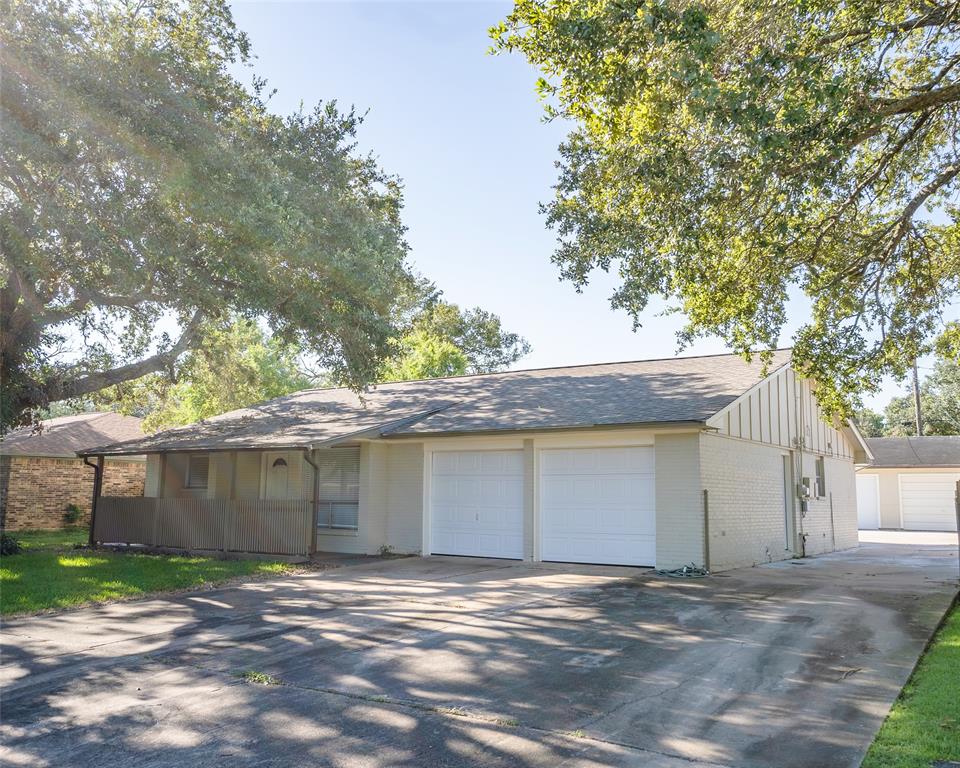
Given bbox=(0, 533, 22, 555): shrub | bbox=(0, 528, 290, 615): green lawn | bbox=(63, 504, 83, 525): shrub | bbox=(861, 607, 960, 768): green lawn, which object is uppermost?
bbox=(63, 504, 83, 525): shrub

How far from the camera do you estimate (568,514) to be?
15.0 meters

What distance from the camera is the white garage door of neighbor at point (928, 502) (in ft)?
106

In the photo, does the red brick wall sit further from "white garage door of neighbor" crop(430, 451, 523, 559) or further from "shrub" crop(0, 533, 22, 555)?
"white garage door of neighbor" crop(430, 451, 523, 559)

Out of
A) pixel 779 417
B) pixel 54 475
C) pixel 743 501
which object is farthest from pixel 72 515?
pixel 779 417

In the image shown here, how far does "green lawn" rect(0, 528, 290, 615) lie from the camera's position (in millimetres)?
11023

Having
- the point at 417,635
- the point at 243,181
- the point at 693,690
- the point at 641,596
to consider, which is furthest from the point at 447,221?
the point at 693,690

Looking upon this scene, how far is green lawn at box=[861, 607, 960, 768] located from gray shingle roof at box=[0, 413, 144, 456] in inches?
928

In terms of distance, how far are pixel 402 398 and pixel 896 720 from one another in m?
16.2

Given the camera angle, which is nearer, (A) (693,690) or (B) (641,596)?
(A) (693,690)

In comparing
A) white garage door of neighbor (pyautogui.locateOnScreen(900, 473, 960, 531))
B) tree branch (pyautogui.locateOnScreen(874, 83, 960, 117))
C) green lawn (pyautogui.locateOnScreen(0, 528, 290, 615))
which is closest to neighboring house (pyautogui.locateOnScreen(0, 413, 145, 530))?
green lawn (pyautogui.locateOnScreen(0, 528, 290, 615))

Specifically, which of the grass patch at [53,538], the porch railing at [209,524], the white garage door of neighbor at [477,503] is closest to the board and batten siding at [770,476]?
Result: the white garage door of neighbor at [477,503]

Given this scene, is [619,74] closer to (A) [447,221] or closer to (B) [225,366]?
(A) [447,221]

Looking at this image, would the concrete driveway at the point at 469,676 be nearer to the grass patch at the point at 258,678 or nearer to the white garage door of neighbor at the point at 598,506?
the grass patch at the point at 258,678

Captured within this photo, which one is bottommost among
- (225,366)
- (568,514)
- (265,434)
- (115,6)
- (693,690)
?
(693,690)
